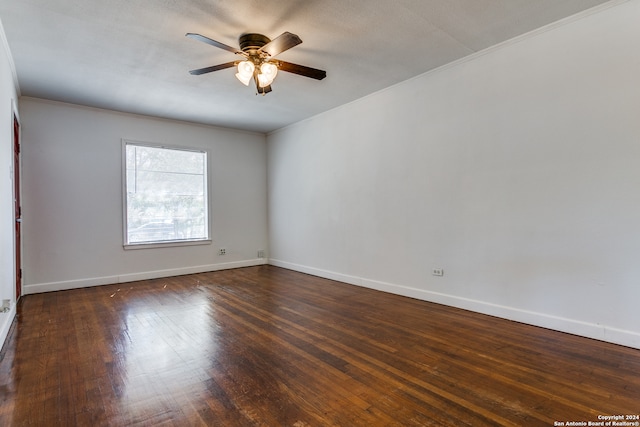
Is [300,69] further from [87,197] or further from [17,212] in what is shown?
[17,212]

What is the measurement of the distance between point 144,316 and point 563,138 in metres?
4.54

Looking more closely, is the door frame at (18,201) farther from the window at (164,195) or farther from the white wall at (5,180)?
the window at (164,195)

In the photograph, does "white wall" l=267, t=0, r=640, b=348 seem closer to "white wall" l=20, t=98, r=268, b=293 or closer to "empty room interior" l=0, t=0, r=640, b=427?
"empty room interior" l=0, t=0, r=640, b=427

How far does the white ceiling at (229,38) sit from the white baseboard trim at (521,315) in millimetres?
2684

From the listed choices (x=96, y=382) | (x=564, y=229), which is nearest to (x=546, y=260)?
(x=564, y=229)

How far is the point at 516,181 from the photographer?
3262 millimetres

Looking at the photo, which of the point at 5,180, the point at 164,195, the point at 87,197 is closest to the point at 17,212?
the point at 87,197

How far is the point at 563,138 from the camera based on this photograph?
9.71 ft

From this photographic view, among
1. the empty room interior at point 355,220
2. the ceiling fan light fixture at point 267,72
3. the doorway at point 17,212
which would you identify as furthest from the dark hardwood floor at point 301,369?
the ceiling fan light fixture at point 267,72

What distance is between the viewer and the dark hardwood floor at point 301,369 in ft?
6.02

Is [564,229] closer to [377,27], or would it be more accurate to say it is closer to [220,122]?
[377,27]

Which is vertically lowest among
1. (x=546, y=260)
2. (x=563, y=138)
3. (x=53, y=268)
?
(x=53, y=268)

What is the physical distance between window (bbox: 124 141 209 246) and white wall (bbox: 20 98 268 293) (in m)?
0.15

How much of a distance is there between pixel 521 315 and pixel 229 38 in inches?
153
